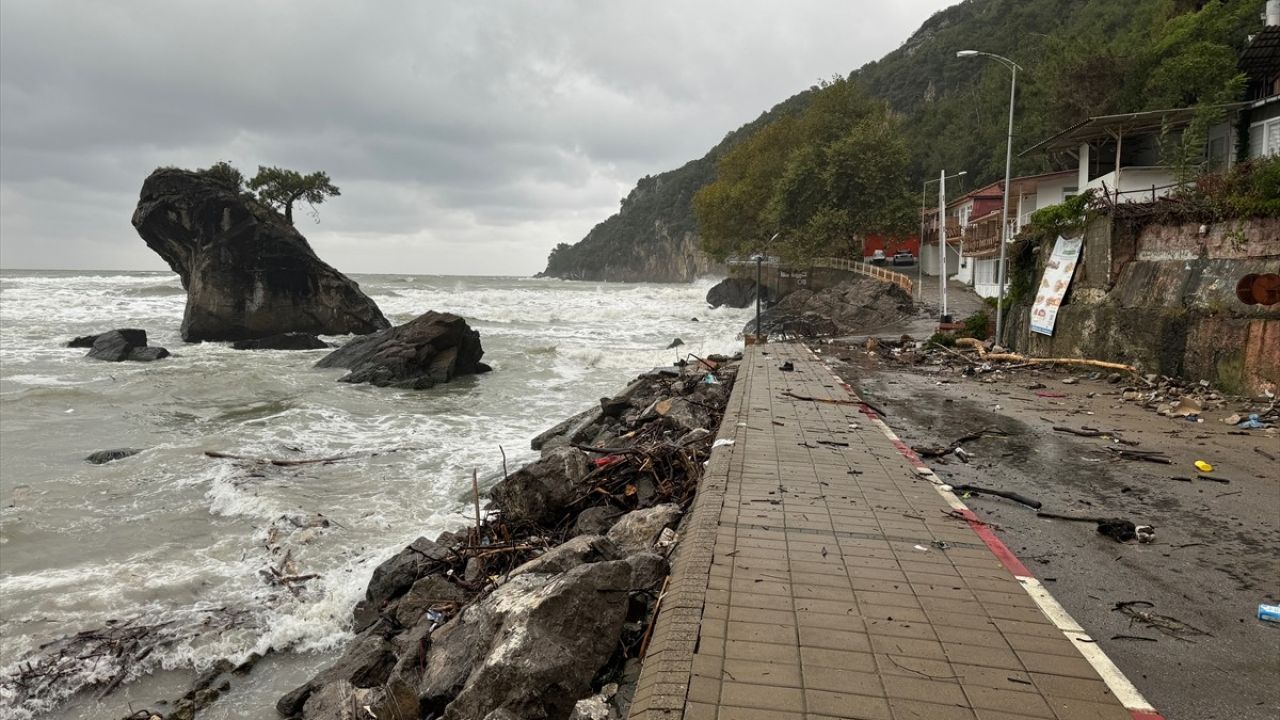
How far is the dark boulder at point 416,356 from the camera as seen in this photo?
889 inches

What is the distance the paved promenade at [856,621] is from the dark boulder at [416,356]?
18198mm

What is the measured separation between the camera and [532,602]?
4.12m

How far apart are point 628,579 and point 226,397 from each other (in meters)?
19.7

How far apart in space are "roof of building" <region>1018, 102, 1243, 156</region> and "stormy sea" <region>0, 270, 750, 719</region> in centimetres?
1634

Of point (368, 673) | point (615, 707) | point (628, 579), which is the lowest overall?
point (368, 673)

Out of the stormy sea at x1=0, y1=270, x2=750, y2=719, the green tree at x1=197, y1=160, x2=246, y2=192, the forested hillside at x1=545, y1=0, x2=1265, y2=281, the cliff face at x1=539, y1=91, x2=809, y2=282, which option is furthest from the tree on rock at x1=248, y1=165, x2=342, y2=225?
the cliff face at x1=539, y1=91, x2=809, y2=282

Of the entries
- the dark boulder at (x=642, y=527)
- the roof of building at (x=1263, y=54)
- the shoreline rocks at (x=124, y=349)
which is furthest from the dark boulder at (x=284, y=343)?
the roof of building at (x=1263, y=54)

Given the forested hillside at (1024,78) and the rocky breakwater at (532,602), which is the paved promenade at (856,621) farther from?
the forested hillside at (1024,78)

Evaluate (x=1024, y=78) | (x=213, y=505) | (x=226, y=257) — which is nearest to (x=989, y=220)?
(x=1024, y=78)

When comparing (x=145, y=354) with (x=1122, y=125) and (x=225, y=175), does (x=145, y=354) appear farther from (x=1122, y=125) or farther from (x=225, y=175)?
(x=1122, y=125)

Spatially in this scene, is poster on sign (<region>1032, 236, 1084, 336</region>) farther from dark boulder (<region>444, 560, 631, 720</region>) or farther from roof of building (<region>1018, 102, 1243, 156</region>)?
dark boulder (<region>444, 560, 631, 720</region>)

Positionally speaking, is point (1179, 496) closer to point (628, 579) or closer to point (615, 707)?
point (628, 579)

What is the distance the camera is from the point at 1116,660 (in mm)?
3984

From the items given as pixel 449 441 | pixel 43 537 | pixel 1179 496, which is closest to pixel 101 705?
pixel 43 537
